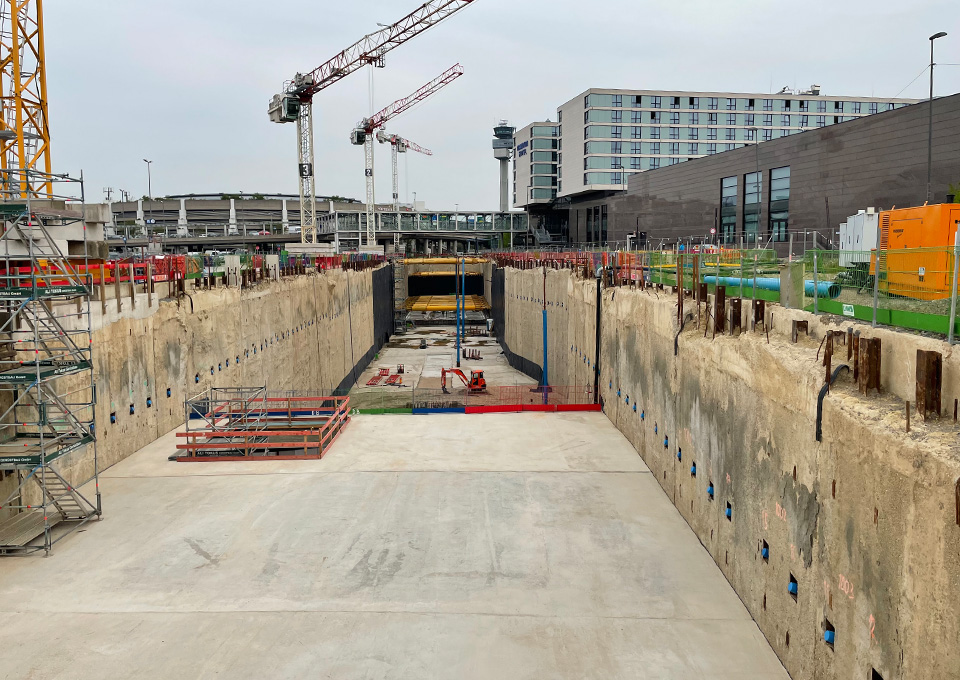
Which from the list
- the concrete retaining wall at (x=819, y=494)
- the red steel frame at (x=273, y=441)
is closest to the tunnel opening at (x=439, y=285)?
the red steel frame at (x=273, y=441)

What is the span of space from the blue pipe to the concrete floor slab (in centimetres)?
518

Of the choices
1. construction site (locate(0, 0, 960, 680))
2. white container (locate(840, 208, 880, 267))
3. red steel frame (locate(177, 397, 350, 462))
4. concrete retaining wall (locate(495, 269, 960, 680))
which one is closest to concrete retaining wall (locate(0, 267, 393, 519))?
construction site (locate(0, 0, 960, 680))

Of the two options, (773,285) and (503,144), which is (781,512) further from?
(503,144)

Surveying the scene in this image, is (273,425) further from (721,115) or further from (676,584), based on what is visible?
(721,115)

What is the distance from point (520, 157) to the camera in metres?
125

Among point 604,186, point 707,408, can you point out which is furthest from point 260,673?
point 604,186

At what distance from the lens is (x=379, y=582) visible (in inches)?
491

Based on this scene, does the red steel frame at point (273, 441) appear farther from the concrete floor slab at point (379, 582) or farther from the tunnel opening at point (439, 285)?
the tunnel opening at point (439, 285)

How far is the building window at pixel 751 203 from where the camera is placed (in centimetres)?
5888

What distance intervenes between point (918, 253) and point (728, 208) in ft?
184

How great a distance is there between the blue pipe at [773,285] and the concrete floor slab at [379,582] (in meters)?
5.18

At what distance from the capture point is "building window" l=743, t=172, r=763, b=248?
2318 inches

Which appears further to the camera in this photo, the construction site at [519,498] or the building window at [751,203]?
the building window at [751,203]

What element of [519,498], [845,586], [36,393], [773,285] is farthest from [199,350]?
[845,586]
